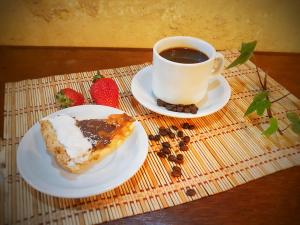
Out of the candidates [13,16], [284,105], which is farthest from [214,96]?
[13,16]

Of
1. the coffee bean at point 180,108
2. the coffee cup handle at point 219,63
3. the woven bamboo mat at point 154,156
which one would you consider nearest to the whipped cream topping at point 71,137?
the woven bamboo mat at point 154,156

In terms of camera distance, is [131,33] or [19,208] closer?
[19,208]

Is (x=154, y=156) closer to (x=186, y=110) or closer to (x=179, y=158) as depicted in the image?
(x=179, y=158)

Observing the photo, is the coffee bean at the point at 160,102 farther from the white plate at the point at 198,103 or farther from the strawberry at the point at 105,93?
the strawberry at the point at 105,93

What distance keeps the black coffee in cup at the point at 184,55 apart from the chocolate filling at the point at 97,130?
319 mm

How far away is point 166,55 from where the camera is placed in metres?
1.00

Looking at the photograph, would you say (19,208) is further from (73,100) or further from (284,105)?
(284,105)

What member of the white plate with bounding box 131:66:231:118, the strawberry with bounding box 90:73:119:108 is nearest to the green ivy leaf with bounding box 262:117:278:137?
the white plate with bounding box 131:66:231:118

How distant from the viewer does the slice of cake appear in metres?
0.73

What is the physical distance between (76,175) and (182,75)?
42cm

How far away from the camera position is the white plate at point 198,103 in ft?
3.09

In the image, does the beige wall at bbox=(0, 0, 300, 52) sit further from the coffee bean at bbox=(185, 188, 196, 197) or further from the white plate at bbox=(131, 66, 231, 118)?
the coffee bean at bbox=(185, 188, 196, 197)

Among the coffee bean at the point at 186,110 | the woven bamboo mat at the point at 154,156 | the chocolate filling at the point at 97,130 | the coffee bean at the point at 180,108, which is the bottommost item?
the woven bamboo mat at the point at 154,156

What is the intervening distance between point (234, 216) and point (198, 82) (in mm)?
407
